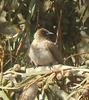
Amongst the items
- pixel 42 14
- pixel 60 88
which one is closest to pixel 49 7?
pixel 42 14

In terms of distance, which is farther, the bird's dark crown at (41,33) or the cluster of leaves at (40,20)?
the bird's dark crown at (41,33)

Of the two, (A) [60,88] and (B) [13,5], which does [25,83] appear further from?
(B) [13,5]

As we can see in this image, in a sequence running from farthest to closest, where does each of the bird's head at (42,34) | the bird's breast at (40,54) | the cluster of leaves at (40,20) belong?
1. the bird's head at (42,34)
2. the bird's breast at (40,54)
3. the cluster of leaves at (40,20)

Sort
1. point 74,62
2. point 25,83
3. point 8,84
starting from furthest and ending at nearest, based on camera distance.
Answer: point 74,62 < point 8,84 < point 25,83

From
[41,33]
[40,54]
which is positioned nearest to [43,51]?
[40,54]

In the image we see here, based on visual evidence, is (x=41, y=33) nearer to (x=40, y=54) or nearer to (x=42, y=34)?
(x=42, y=34)

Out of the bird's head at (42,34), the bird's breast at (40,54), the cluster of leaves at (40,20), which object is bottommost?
the bird's breast at (40,54)

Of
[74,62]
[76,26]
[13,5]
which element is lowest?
[74,62]
